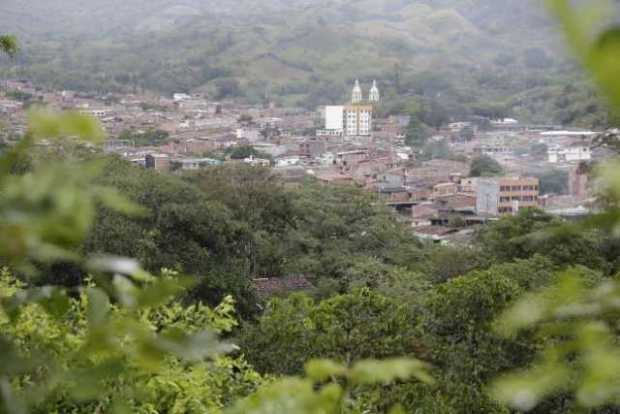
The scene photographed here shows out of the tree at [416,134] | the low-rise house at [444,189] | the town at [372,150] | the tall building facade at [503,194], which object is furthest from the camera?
the tree at [416,134]

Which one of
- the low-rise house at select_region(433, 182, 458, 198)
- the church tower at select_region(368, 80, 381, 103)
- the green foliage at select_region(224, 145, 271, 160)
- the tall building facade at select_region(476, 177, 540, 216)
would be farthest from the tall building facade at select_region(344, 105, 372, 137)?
the tall building facade at select_region(476, 177, 540, 216)

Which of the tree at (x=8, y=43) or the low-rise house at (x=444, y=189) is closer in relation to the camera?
the tree at (x=8, y=43)

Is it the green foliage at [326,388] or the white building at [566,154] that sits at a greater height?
the green foliage at [326,388]

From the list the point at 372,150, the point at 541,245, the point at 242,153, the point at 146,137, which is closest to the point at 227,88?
the point at 146,137

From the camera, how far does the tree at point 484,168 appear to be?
72.7 feet

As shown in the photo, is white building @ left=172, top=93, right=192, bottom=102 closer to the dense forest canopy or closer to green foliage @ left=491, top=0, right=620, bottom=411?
the dense forest canopy

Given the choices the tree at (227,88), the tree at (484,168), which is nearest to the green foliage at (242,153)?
the tree at (484,168)

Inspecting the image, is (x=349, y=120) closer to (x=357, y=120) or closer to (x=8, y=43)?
(x=357, y=120)

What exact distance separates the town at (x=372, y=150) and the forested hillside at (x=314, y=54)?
1.35 m

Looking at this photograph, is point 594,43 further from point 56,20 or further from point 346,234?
point 56,20

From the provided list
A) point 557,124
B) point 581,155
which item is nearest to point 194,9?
point 557,124

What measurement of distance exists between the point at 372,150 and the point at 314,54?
16.2 m

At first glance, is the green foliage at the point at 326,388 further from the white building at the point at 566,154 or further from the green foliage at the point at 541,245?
the white building at the point at 566,154

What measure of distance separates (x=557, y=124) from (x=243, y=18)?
24.4 meters
